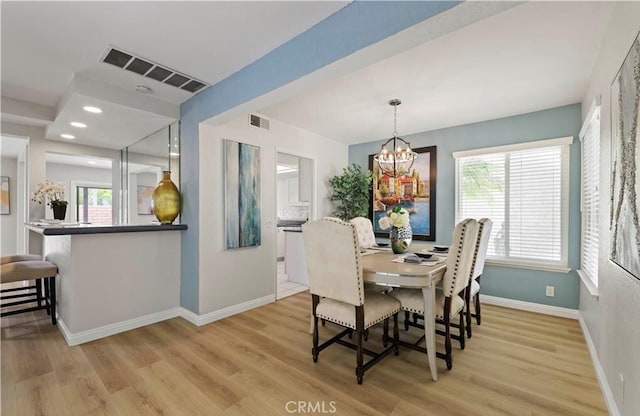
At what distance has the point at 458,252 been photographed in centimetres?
209

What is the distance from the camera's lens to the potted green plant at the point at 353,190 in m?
4.62

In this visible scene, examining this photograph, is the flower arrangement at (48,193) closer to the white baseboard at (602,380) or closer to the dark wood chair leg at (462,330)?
the dark wood chair leg at (462,330)

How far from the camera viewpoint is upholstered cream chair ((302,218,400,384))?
1.98m

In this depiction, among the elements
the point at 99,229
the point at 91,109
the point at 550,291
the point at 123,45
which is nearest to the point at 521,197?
the point at 550,291

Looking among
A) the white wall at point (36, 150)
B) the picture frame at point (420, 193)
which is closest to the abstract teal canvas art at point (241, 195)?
the picture frame at point (420, 193)

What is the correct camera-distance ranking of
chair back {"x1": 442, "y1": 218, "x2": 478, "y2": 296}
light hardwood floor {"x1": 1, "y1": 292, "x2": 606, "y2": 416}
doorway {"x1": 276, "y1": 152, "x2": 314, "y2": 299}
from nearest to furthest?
light hardwood floor {"x1": 1, "y1": 292, "x2": 606, "y2": 416}, chair back {"x1": 442, "y1": 218, "x2": 478, "y2": 296}, doorway {"x1": 276, "y1": 152, "x2": 314, "y2": 299}

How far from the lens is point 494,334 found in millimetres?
2779

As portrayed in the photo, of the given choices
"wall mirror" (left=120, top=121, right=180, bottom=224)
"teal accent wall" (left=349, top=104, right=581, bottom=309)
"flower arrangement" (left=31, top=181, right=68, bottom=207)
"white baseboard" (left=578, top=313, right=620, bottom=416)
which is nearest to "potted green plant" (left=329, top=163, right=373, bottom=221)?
"teal accent wall" (left=349, top=104, right=581, bottom=309)

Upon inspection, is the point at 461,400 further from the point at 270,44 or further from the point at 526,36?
the point at 270,44

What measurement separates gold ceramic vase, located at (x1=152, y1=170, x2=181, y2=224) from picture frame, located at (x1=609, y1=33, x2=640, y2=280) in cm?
360

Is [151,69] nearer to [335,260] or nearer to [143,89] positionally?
[143,89]

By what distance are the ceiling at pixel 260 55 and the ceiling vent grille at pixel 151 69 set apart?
0.21 feet

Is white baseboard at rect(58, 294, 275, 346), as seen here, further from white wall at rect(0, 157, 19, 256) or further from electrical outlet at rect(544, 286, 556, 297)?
white wall at rect(0, 157, 19, 256)

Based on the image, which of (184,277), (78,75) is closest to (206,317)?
(184,277)
